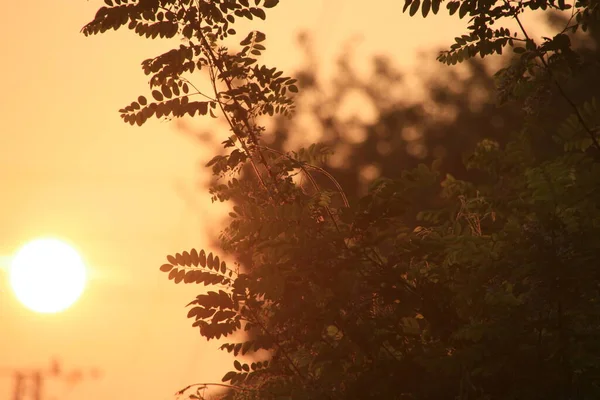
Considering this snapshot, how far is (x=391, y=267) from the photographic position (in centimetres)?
523

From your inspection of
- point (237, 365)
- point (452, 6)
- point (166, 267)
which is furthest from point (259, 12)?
point (237, 365)


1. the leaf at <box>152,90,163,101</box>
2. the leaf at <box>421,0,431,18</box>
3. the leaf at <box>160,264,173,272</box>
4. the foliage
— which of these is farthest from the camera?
the leaf at <box>152,90,163,101</box>

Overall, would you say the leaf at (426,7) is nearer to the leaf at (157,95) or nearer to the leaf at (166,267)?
the leaf at (157,95)

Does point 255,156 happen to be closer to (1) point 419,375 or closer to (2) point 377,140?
(1) point 419,375

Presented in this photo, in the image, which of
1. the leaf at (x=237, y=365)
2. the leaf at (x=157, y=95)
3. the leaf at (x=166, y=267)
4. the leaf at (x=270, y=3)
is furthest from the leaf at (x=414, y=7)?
the leaf at (x=237, y=365)

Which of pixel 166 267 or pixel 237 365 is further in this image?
pixel 237 365

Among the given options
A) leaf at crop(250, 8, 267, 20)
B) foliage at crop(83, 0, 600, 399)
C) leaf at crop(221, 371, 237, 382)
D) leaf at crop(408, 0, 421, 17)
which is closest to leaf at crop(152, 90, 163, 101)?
foliage at crop(83, 0, 600, 399)

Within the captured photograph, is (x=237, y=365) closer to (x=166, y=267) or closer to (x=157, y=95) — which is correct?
(x=166, y=267)

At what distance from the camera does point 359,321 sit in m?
5.32

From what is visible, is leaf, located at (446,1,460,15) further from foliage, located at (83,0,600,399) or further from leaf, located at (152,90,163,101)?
leaf, located at (152,90,163,101)

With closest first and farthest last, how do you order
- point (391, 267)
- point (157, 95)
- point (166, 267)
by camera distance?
point (391, 267) → point (166, 267) → point (157, 95)

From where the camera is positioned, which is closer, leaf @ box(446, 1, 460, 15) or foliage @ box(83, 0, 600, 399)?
foliage @ box(83, 0, 600, 399)

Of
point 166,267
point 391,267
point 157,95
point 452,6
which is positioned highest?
point 157,95

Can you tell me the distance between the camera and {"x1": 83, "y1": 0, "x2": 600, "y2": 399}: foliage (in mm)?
4730
